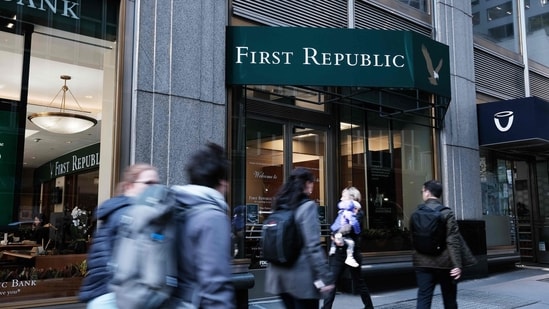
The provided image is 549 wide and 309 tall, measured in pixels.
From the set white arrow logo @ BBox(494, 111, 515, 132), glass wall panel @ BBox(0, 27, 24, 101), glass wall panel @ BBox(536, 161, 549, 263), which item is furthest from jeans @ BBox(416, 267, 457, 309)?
glass wall panel @ BBox(536, 161, 549, 263)

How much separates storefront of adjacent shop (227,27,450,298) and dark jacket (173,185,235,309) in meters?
5.11

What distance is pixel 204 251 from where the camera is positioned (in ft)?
8.11

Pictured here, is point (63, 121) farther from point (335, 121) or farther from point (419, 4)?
point (419, 4)

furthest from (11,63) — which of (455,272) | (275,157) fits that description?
(455,272)

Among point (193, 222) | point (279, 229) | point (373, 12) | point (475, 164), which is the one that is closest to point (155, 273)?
point (193, 222)

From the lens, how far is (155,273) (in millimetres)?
2342

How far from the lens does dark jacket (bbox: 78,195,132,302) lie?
9.96 feet

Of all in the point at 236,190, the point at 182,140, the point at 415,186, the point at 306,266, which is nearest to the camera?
the point at 306,266

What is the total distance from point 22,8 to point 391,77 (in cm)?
526

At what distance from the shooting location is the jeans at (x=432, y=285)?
203 inches

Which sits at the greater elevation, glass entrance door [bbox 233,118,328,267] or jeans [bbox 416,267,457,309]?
glass entrance door [bbox 233,118,328,267]

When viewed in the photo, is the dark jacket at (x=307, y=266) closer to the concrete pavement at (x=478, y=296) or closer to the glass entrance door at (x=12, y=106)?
the concrete pavement at (x=478, y=296)

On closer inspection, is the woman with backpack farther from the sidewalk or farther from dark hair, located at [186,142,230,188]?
the sidewalk

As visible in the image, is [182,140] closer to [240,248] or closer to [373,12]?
[240,248]
